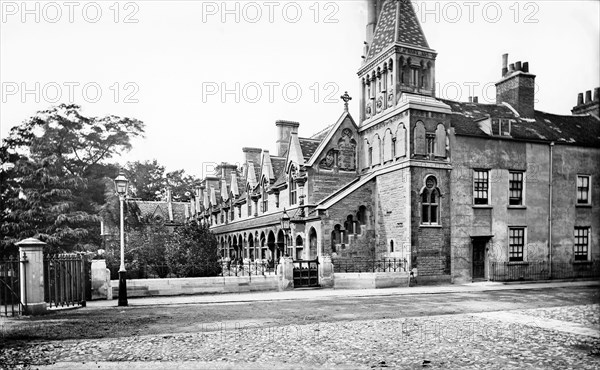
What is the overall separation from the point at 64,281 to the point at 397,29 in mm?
22214

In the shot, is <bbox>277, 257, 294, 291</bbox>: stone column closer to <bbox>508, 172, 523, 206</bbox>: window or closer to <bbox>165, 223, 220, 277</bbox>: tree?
<bbox>165, 223, 220, 277</bbox>: tree

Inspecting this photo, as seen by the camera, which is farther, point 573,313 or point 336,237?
point 336,237

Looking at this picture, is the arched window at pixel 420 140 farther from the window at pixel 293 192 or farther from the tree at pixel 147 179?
the tree at pixel 147 179

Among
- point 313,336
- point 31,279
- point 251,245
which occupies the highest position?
point 31,279

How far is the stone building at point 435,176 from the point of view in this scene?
80.9ft

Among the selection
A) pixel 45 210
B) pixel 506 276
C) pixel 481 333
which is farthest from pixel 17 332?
pixel 506 276

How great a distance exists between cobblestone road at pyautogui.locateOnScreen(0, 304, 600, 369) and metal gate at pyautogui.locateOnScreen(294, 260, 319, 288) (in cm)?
954

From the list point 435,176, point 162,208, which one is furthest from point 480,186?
point 162,208

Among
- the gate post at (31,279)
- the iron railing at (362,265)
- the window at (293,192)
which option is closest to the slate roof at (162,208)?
the window at (293,192)

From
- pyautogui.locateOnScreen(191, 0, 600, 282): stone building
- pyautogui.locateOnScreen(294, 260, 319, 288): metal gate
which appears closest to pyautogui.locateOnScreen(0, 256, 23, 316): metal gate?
pyautogui.locateOnScreen(294, 260, 319, 288): metal gate

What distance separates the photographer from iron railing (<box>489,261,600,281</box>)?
25812 mm

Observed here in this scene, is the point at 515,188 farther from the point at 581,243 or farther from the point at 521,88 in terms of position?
the point at 521,88

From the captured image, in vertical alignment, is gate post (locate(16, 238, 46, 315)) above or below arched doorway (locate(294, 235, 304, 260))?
above

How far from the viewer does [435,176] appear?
24.8 metres
